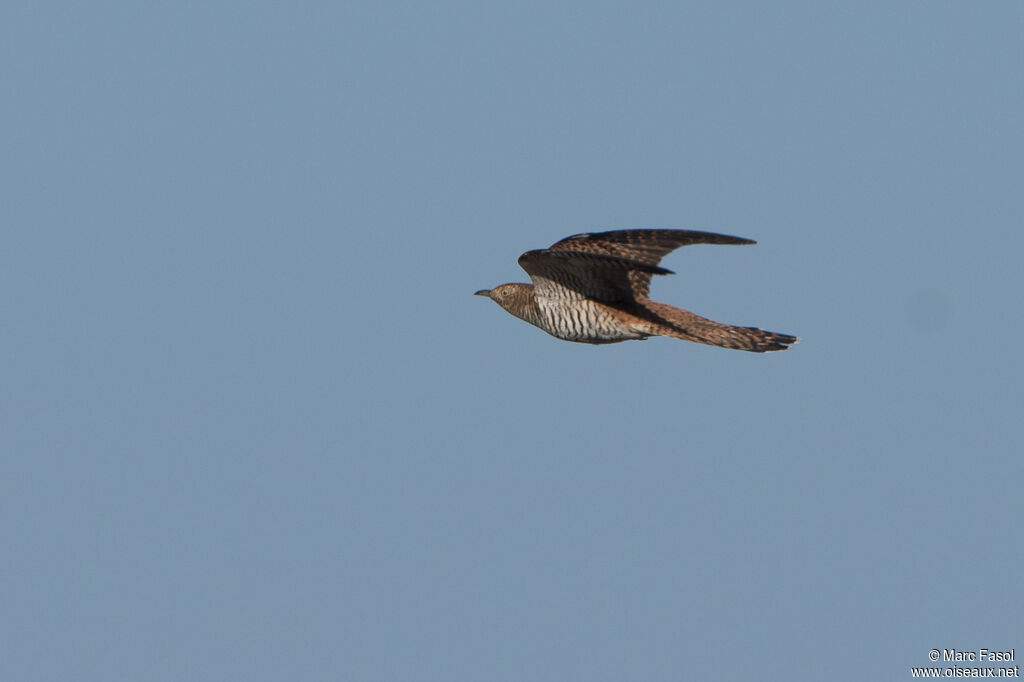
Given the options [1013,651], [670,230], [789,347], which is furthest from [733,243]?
[1013,651]

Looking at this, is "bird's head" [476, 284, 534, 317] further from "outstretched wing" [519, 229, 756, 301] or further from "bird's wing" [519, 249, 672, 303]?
"outstretched wing" [519, 229, 756, 301]

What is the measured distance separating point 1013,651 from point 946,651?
4.56 ft

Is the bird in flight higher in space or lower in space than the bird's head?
lower

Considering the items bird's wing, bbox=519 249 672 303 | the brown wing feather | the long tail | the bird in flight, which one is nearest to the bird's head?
the bird in flight

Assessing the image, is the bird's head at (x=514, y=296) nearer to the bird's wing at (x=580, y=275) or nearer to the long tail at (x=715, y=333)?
the bird's wing at (x=580, y=275)

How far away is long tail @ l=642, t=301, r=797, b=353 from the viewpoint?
11.9m

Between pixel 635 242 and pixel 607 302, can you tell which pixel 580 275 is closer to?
pixel 607 302

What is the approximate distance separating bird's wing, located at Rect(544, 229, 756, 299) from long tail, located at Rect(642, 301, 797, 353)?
64 centimetres

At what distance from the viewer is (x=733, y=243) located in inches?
384

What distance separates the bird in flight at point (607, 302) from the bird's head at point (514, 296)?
9 cm

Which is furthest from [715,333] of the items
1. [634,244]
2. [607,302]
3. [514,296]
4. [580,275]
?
[514,296]

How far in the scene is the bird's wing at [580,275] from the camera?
37.3 feet

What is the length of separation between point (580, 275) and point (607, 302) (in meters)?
0.50

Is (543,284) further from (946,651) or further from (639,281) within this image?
(946,651)
